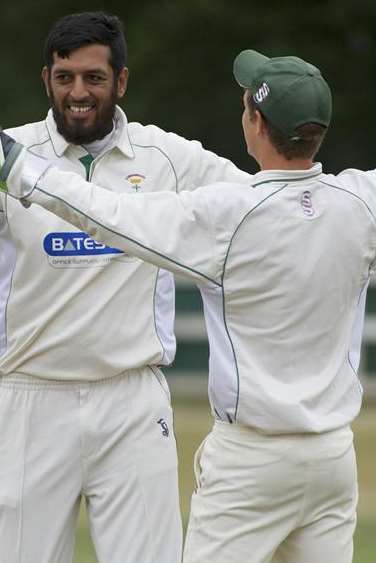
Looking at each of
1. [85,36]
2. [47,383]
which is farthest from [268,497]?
[85,36]

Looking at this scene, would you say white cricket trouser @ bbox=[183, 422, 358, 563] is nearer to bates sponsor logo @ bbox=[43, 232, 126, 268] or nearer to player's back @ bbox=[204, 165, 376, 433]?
player's back @ bbox=[204, 165, 376, 433]

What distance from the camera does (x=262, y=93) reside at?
453 cm

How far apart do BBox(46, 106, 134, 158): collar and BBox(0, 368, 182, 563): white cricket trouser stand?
0.72 m

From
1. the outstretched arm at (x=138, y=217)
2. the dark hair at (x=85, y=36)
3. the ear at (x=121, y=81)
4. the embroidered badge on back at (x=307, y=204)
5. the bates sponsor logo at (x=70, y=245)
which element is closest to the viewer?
the outstretched arm at (x=138, y=217)

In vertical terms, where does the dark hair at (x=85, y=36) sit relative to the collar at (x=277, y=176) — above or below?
above

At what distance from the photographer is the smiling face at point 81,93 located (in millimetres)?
5062

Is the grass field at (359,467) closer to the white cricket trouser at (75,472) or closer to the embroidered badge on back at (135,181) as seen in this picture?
the white cricket trouser at (75,472)

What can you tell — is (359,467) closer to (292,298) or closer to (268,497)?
(268,497)

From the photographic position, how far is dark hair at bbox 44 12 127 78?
16.7 feet

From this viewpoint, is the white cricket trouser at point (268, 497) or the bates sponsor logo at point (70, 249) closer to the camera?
the white cricket trouser at point (268, 497)

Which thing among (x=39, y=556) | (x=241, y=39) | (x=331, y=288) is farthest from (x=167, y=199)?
(x=241, y=39)

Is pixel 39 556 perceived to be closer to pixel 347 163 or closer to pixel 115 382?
pixel 115 382

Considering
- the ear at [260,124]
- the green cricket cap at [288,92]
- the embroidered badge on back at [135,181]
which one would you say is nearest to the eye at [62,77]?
the embroidered badge on back at [135,181]

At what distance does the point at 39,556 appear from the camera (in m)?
5.02
